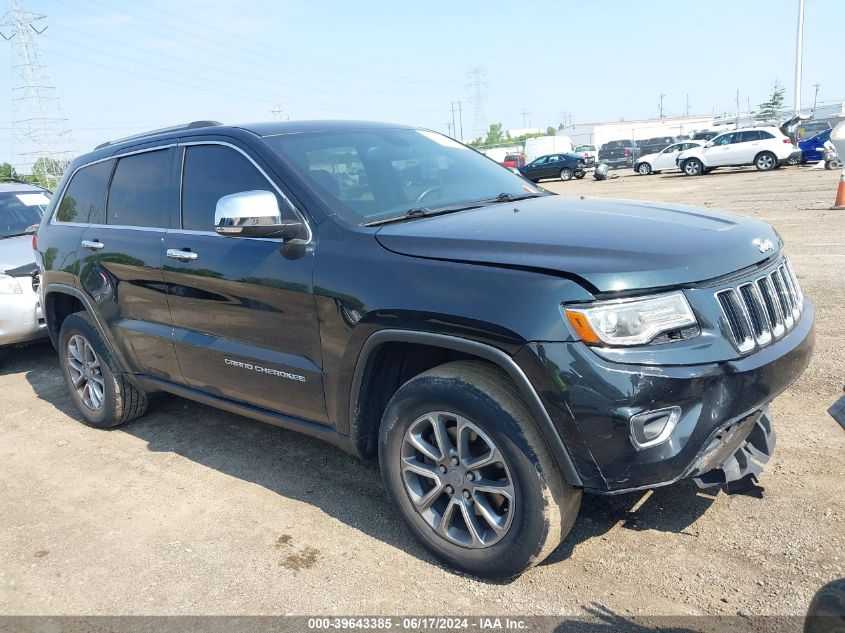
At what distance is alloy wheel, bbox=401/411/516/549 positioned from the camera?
9.44ft

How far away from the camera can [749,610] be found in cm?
268

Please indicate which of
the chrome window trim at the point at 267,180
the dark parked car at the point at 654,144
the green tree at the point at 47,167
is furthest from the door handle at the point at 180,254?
the green tree at the point at 47,167

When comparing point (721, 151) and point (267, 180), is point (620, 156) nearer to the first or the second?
point (721, 151)

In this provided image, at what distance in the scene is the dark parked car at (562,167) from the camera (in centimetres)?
3538

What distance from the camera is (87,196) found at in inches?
200

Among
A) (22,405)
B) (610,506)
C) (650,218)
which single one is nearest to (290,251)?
(650,218)

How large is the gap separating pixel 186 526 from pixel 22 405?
10.1ft

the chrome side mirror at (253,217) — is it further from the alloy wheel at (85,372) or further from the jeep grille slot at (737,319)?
the alloy wheel at (85,372)

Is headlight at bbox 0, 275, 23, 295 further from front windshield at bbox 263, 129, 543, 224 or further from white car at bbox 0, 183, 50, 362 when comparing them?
front windshield at bbox 263, 129, 543, 224

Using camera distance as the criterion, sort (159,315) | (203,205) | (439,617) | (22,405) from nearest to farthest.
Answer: (439,617), (203,205), (159,315), (22,405)

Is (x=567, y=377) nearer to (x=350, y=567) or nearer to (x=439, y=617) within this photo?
(x=439, y=617)

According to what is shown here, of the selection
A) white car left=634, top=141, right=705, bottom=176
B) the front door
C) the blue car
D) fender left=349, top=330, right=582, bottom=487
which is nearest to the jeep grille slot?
fender left=349, top=330, right=582, bottom=487

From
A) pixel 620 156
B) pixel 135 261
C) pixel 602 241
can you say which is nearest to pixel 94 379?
pixel 135 261

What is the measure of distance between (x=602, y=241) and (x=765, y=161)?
28.0 metres
